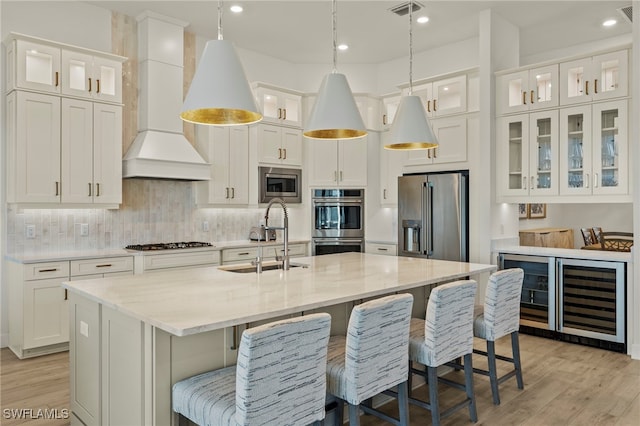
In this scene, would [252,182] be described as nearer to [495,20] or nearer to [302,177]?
[302,177]

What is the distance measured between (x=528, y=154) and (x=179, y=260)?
12.6ft

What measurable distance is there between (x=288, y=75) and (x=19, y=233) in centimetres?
391

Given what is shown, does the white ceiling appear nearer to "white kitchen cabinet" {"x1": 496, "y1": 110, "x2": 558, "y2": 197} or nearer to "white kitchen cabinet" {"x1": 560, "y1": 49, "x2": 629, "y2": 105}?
"white kitchen cabinet" {"x1": 560, "y1": 49, "x2": 629, "y2": 105}

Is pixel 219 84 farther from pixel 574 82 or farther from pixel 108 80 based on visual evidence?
pixel 574 82

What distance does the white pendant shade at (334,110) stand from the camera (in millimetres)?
2930

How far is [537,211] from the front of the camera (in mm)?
7223

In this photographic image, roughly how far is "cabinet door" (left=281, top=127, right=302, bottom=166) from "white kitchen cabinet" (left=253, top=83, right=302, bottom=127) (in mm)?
105

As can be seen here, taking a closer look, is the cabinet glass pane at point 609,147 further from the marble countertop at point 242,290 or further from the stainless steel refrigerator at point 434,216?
the marble countertop at point 242,290

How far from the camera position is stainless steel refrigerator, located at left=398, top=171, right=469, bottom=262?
5.10 metres

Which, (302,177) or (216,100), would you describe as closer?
(216,100)

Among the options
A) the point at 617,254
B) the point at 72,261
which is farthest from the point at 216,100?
the point at 617,254

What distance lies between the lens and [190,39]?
18.1 feet

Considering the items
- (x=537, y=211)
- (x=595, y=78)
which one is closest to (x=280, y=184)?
(x=595, y=78)

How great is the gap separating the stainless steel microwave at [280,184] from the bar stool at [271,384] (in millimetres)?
3900
